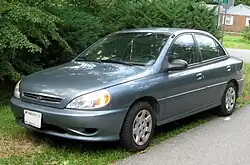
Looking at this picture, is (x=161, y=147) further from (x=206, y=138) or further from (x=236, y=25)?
(x=236, y=25)

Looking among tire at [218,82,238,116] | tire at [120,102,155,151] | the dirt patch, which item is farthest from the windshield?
tire at [218,82,238,116]

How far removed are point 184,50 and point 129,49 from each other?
34.0 inches

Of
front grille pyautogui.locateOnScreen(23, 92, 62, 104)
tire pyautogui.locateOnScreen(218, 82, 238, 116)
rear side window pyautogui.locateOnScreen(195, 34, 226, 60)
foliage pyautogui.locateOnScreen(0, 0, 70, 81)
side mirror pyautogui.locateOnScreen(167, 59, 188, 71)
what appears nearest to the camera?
front grille pyautogui.locateOnScreen(23, 92, 62, 104)

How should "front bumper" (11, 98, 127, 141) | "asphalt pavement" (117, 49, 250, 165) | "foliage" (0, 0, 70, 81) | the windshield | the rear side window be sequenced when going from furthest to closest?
the rear side window, "foliage" (0, 0, 70, 81), the windshield, "asphalt pavement" (117, 49, 250, 165), "front bumper" (11, 98, 127, 141)

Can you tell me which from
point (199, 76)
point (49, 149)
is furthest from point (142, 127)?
point (199, 76)

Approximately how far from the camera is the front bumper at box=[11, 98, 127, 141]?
15.9 ft

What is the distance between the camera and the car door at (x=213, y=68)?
6828mm

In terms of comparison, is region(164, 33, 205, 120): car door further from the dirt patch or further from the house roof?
the house roof

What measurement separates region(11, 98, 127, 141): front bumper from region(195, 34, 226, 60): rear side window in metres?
2.41

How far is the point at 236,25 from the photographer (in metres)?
57.8

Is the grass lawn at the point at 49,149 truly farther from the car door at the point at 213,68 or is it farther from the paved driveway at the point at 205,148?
the car door at the point at 213,68

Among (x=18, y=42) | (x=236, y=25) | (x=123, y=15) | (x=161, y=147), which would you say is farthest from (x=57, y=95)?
(x=236, y=25)

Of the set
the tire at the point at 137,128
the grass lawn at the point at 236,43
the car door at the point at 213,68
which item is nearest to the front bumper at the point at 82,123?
the tire at the point at 137,128

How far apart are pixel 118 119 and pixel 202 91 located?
2067mm
